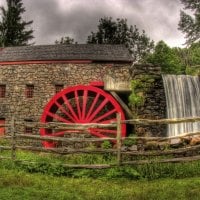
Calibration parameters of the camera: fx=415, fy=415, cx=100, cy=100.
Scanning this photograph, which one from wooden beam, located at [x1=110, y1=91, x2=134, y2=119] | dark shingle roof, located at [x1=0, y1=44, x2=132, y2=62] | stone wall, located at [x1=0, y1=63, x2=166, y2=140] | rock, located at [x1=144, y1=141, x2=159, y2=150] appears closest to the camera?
rock, located at [x1=144, y1=141, x2=159, y2=150]

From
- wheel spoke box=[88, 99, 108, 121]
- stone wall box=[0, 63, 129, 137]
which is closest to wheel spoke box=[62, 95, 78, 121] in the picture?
wheel spoke box=[88, 99, 108, 121]

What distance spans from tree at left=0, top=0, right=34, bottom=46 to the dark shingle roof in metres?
24.3

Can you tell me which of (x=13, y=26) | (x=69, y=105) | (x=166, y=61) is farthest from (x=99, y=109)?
(x=13, y=26)

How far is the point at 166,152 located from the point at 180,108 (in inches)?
269

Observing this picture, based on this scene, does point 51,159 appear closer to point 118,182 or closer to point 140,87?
point 118,182

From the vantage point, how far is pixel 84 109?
18.7m

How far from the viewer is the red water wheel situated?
18205 millimetres

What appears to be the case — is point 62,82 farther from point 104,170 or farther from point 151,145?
point 104,170

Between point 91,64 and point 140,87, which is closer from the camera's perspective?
point 140,87

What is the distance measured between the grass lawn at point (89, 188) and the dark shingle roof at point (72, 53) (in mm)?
11586

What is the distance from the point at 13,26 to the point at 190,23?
2047 centimetres

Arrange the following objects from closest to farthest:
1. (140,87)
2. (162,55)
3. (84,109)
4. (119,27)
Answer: (140,87)
(84,109)
(162,55)
(119,27)

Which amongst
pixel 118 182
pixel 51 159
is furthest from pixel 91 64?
pixel 118 182

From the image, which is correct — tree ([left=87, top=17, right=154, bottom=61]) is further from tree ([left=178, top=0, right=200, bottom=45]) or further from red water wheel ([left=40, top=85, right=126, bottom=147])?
red water wheel ([left=40, top=85, right=126, bottom=147])
